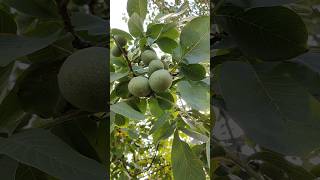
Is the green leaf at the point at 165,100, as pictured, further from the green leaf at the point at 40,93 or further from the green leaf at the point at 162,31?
the green leaf at the point at 40,93

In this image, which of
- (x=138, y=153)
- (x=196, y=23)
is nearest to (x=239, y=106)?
(x=196, y=23)

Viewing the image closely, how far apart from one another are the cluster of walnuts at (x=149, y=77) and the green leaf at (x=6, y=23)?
456 mm

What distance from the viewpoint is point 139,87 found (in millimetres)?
745

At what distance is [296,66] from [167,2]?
1.00 metres

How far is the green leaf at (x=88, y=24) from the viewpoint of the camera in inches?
10.7

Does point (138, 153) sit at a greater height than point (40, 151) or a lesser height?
lesser

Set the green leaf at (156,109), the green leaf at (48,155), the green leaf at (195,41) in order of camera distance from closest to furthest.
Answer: the green leaf at (48,155)
the green leaf at (195,41)
the green leaf at (156,109)

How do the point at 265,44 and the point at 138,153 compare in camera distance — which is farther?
the point at 138,153

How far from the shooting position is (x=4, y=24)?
0.26 meters

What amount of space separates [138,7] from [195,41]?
8.6 inches

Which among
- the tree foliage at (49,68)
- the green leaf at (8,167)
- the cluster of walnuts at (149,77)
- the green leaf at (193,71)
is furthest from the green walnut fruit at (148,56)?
the green leaf at (8,167)

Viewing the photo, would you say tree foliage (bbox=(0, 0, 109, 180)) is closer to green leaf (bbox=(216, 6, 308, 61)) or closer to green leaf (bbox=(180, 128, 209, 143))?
green leaf (bbox=(216, 6, 308, 61))

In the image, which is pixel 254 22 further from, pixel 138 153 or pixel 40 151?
pixel 138 153

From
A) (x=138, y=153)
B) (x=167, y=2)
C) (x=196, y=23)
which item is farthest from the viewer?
(x=138, y=153)
